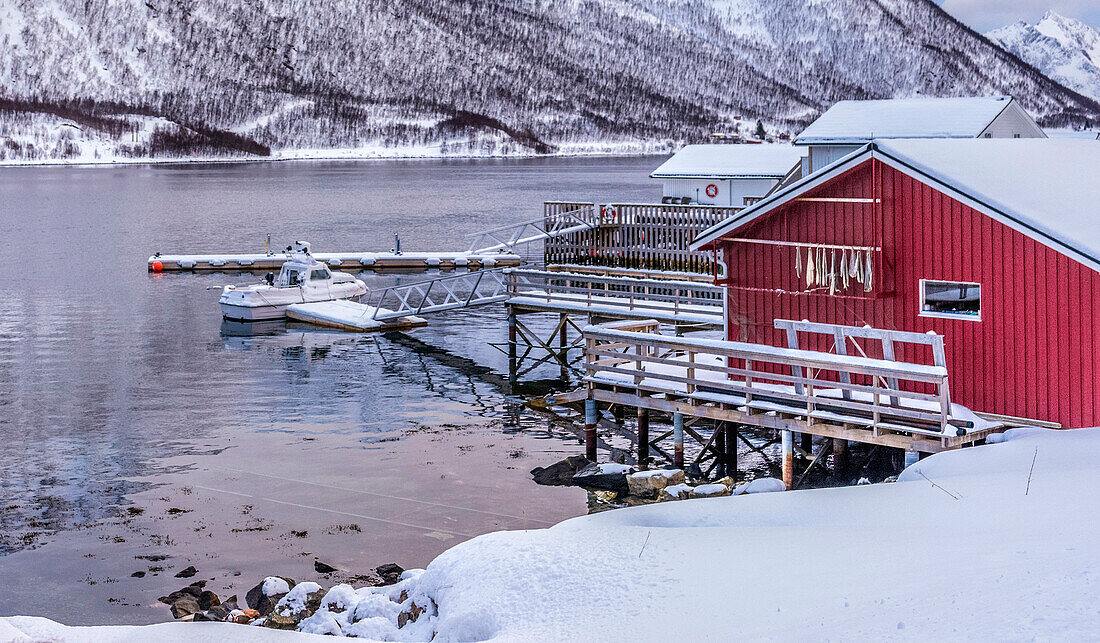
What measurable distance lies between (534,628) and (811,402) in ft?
25.7

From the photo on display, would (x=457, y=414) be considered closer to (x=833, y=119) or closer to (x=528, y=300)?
(x=528, y=300)

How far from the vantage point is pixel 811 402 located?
725 inches

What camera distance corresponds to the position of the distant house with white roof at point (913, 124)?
45.0m

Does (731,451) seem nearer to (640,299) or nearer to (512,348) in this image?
(640,299)

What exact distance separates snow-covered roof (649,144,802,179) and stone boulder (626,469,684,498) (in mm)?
40231

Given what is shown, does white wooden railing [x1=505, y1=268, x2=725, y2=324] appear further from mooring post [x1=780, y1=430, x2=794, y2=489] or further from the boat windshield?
the boat windshield

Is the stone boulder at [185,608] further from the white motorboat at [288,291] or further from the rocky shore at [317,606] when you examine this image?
the white motorboat at [288,291]

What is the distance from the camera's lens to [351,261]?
220ft

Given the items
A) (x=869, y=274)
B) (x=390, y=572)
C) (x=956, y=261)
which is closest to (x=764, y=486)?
(x=869, y=274)

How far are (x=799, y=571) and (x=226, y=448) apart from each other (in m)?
16.6

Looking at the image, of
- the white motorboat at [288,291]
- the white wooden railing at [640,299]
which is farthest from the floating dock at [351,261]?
the white wooden railing at [640,299]

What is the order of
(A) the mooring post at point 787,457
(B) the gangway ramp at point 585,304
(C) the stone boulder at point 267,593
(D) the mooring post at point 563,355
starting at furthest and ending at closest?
(D) the mooring post at point 563,355, (B) the gangway ramp at point 585,304, (A) the mooring post at point 787,457, (C) the stone boulder at point 267,593

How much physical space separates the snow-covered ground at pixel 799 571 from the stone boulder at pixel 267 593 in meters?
1.50

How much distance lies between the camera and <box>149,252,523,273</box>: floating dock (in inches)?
2557
